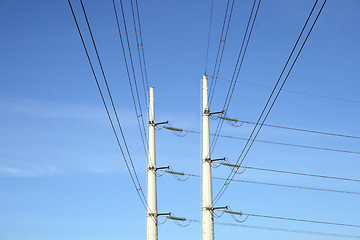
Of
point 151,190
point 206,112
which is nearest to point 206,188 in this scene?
point 151,190

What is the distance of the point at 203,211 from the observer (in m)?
38.1

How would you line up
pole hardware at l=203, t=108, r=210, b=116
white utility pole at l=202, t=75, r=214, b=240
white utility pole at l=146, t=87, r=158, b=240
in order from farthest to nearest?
1. pole hardware at l=203, t=108, r=210, b=116
2. white utility pole at l=146, t=87, r=158, b=240
3. white utility pole at l=202, t=75, r=214, b=240

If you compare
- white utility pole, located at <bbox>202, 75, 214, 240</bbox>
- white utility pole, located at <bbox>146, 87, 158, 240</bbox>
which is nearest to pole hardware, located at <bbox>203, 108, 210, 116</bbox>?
white utility pole, located at <bbox>202, 75, 214, 240</bbox>

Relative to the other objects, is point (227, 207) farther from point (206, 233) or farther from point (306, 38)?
point (306, 38)

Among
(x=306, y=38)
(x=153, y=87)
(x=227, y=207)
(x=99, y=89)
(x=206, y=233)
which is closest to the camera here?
(x=306, y=38)

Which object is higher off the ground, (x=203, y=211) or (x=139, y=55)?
(x=139, y=55)

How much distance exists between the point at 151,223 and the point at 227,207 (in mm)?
6145

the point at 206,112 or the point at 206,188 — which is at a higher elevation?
the point at 206,112

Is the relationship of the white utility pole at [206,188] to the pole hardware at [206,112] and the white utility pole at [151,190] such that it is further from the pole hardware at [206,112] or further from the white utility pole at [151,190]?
the white utility pole at [151,190]

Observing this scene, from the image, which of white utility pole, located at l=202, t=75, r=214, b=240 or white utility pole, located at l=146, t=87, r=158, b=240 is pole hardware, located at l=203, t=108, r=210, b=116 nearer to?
white utility pole, located at l=202, t=75, r=214, b=240

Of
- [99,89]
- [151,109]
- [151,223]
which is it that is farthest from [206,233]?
[99,89]

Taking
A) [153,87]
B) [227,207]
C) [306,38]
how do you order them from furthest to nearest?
[153,87] → [227,207] → [306,38]

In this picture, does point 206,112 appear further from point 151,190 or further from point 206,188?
point 151,190

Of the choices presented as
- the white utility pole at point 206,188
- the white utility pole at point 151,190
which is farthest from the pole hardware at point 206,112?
the white utility pole at point 151,190
